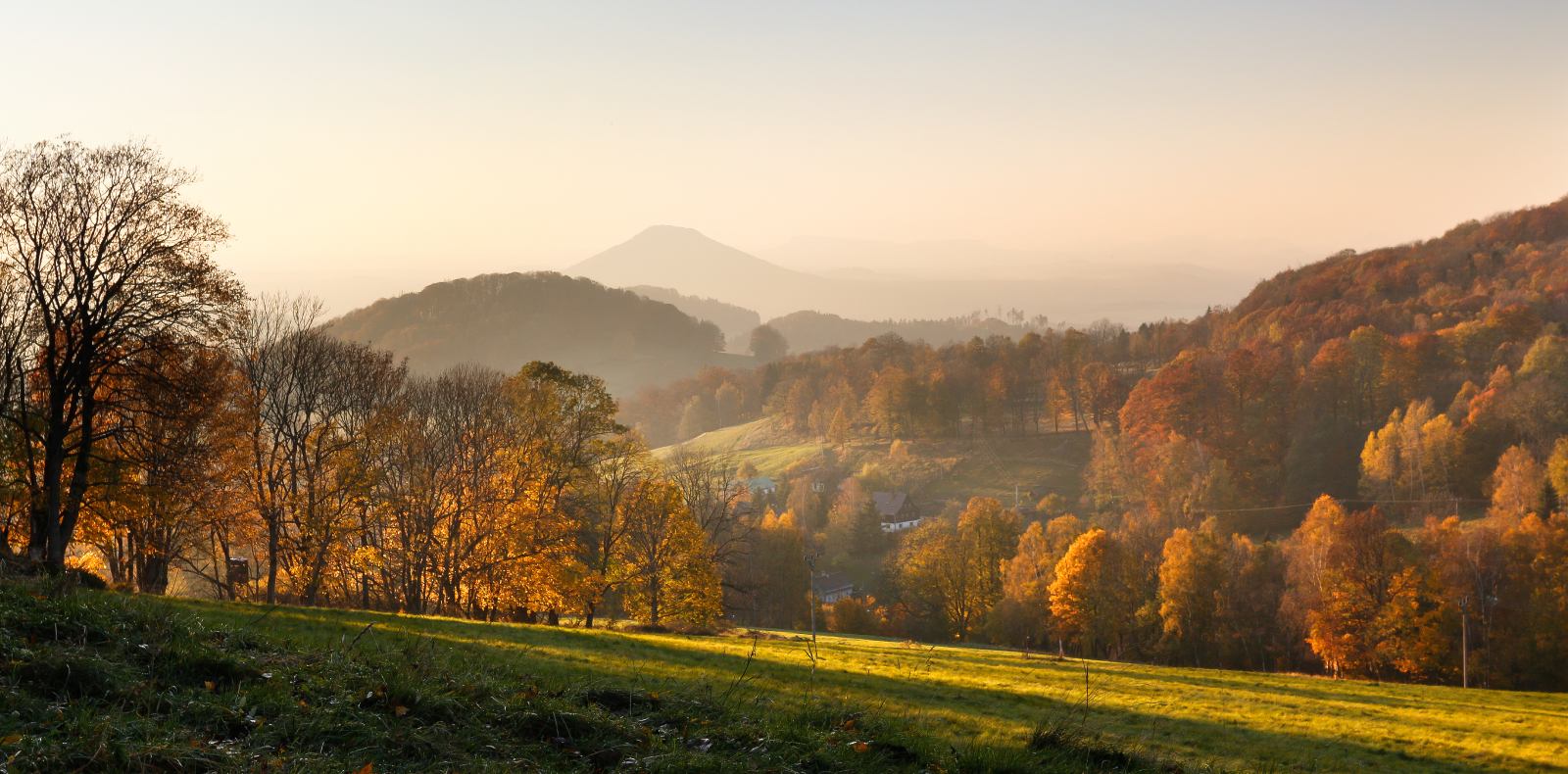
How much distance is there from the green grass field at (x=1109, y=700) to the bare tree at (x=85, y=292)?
843 centimetres

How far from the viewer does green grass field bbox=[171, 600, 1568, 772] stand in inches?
557

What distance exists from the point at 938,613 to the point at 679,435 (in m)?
90.4

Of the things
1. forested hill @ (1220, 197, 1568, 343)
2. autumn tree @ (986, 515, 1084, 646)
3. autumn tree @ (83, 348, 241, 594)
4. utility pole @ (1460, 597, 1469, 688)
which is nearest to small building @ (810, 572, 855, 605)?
autumn tree @ (986, 515, 1084, 646)

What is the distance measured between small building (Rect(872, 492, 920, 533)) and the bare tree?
76.0 metres

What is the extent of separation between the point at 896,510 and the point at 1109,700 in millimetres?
75924

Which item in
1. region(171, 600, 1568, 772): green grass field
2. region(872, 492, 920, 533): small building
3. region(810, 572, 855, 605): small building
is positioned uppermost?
region(171, 600, 1568, 772): green grass field

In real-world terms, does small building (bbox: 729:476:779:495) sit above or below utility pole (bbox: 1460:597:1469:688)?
above

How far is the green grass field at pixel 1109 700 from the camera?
14.1 m

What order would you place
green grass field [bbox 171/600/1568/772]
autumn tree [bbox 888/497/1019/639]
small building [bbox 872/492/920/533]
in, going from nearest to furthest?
green grass field [bbox 171/600/1568/772] → autumn tree [bbox 888/497/1019/639] → small building [bbox 872/492/920/533]

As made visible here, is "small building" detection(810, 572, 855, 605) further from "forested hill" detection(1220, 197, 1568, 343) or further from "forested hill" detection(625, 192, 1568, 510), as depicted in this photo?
"forested hill" detection(1220, 197, 1568, 343)

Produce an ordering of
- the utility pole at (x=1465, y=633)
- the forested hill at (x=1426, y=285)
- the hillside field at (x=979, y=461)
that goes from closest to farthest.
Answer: the utility pole at (x=1465, y=633), the hillside field at (x=979, y=461), the forested hill at (x=1426, y=285)

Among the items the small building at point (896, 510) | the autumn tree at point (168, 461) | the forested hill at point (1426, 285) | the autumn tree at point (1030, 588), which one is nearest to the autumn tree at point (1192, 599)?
the autumn tree at point (1030, 588)

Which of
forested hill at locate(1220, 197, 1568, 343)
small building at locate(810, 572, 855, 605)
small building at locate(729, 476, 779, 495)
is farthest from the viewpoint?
forested hill at locate(1220, 197, 1568, 343)

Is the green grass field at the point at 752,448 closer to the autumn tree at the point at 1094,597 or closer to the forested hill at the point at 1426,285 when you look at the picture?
the autumn tree at the point at 1094,597
